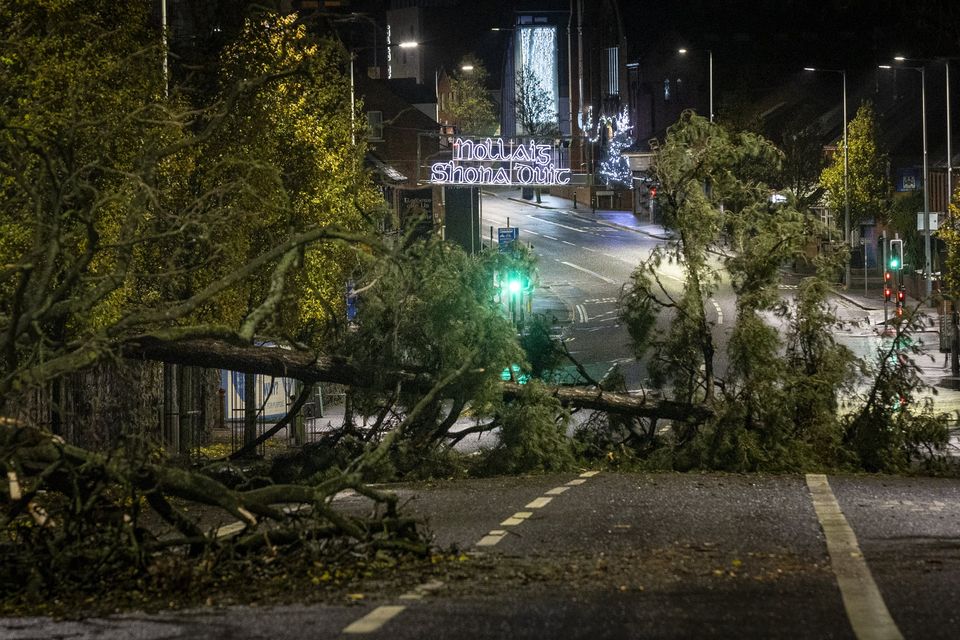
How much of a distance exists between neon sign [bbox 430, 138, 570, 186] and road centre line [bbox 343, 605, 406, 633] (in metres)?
33.5

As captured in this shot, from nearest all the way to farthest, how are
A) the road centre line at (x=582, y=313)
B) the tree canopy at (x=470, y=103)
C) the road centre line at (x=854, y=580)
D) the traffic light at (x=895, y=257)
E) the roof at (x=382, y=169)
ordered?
the road centre line at (x=854, y=580), the traffic light at (x=895, y=257), the road centre line at (x=582, y=313), the roof at (x=382, y=169), the tree canopy at (x=470, y=103)

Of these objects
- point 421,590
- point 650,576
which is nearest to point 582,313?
point 650,576

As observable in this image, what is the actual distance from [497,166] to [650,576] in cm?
3328

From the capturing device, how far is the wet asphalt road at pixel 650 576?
25.9 feet

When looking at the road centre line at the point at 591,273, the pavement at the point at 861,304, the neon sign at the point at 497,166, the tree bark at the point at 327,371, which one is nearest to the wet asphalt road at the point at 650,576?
the tree bark at the point at 327,371

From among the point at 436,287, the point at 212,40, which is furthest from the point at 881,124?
the point at 436,287

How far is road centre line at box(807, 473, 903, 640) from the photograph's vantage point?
771cm

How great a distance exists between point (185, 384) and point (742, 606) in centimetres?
1707

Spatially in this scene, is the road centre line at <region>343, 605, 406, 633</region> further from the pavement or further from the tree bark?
the pavement

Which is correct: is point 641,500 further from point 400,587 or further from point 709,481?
point 400,587

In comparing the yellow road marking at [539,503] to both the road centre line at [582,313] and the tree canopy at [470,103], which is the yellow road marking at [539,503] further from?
the tree canopy at [470,103]

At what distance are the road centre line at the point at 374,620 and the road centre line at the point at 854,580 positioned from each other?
8.65 ft

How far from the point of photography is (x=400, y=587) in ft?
30.7

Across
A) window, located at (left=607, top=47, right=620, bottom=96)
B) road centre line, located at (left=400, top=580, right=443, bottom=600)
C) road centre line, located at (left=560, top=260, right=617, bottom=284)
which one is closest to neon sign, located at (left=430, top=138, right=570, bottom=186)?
road centre line, located at (left=560, top=260, right=617, bottom=284)
